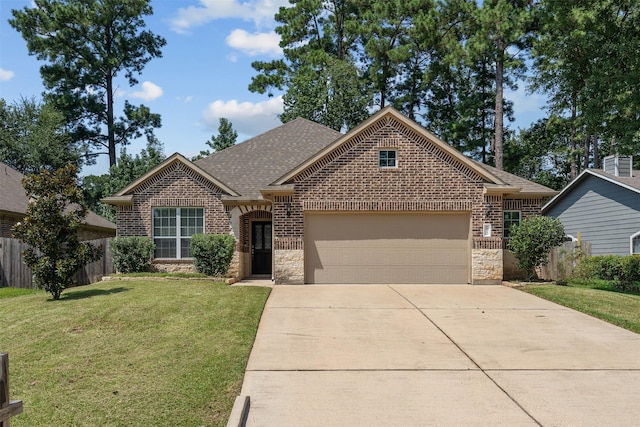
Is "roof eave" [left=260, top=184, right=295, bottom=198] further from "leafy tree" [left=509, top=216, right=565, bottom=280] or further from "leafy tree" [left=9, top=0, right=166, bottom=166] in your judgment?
"leafy tree" [left=9, top=0, right=166, bottom=166]

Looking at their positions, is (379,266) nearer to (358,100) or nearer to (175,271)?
(175,271)

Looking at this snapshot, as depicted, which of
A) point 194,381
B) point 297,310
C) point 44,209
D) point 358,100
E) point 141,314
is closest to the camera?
point 194,381

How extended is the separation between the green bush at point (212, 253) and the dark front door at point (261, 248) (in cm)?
229

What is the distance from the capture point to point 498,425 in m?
5.24

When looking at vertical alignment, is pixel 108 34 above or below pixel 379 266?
above

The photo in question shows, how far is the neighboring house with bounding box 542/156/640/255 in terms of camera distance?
20.1 m

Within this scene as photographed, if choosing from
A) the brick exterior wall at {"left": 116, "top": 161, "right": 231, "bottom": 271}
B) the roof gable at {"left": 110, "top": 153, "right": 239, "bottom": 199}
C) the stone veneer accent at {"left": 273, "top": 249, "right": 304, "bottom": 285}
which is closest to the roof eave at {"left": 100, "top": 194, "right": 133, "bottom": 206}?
the roof gable at {"left": 110, "top": 153, "right": 239, "bottom": 199}

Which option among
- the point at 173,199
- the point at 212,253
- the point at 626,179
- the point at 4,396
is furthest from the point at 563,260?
the point at 4,396

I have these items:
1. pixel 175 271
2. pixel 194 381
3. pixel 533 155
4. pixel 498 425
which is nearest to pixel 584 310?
pixel 498 425

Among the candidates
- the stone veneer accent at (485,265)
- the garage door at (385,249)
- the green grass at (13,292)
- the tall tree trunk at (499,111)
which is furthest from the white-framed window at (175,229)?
the tall tree trunk at (499,111)

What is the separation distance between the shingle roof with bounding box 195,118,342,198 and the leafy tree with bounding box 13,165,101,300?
19.5 feet

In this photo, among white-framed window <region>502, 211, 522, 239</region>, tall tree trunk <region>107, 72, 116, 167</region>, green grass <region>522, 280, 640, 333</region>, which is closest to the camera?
green grass <region>522, 280, 640, 333</region>

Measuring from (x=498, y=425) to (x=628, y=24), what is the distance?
15.4 meters

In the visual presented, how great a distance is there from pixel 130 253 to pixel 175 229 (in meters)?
1.70
